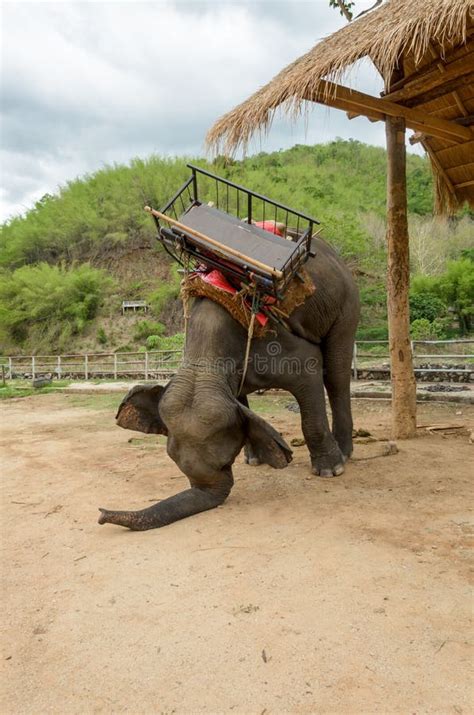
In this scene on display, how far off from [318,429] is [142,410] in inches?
65.5

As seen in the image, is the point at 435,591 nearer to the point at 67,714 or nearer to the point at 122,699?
the point at 122,699

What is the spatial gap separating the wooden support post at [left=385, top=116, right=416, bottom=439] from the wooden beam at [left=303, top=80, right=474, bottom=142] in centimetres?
31

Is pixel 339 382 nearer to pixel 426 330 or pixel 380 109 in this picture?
pixel 380 109

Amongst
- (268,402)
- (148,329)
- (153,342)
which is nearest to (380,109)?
(268,402)

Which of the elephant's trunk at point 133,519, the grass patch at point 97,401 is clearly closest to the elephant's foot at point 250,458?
the elephant's trunk at point 133,519

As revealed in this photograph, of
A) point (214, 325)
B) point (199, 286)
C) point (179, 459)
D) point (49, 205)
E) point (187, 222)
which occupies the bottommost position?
point (179, 459)

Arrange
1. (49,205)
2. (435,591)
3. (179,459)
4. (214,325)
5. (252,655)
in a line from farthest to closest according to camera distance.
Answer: (49,205) → (214,325) → (179,459) → (435,591) → (252,655)

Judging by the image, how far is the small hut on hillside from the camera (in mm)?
4723

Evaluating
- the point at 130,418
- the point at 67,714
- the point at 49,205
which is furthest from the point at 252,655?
the point at 49,205

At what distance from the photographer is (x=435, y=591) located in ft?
8.76

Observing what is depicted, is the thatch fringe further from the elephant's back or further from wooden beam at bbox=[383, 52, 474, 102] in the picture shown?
the elephant's back

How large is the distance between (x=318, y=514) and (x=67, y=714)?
2.31 metres

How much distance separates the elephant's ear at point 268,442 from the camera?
12.0ft

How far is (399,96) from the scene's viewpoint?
615cm
